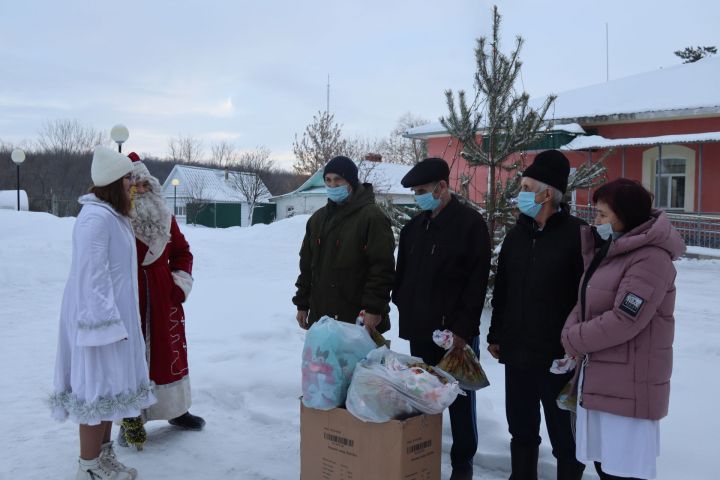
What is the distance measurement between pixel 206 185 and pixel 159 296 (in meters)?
47.0

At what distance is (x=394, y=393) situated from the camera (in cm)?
294

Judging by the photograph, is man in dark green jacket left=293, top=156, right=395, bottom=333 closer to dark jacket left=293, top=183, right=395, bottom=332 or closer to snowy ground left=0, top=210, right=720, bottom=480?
dark jacket left=293, top=183, right=395, bottom=332

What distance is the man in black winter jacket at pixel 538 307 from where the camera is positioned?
126 inches

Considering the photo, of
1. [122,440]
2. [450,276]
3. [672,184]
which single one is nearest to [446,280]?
[450,276]

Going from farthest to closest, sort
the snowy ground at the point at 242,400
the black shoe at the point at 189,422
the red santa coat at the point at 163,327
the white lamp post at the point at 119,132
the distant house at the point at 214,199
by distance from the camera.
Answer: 1. the distant house at the point at 214,199
2. the white lamp post at the point at 119,132
3. the black shoe at the point at 189,422
4. the red santa coat at the point at 163,327
5. the snowy ground at the point at 242,400

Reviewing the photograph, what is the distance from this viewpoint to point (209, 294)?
10.2 metres

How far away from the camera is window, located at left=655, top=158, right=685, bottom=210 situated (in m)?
18.7

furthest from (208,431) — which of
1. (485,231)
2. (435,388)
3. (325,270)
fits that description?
(485,231)

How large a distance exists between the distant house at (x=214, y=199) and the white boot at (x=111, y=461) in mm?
33088

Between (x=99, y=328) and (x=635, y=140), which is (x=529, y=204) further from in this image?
(x=635, y=140)

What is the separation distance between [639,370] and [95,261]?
2754 millimetres

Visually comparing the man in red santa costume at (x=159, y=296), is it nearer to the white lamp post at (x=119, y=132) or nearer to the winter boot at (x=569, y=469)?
the winter boot at (x=569, y=469)

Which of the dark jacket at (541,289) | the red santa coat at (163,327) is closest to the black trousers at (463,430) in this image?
the dark jacket at (541,289)

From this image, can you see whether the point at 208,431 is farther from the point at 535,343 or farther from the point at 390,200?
the point at 390,200
